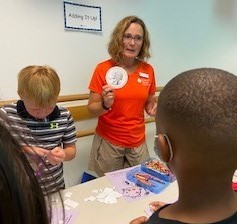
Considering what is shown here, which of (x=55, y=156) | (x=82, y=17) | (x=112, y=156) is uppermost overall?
(x=82, y=17)

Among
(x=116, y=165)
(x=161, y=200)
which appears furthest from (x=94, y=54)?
(x=161, y=200)

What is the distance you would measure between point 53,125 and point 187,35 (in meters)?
1.91

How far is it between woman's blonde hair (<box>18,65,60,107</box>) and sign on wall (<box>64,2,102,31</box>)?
3.08 ft

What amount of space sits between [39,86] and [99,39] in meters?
1.18

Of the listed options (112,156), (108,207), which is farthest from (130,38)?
(108,207)

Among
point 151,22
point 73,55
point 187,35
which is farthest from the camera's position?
point 187,35

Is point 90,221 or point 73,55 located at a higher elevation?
point 73,55

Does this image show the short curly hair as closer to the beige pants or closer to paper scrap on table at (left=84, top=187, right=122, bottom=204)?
paper scrap on table at (left=84, top=187, right=122, bottom=204)

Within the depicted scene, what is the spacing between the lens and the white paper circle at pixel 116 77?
207cm

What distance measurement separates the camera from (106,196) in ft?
4.76

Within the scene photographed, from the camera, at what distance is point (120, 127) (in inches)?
84.0

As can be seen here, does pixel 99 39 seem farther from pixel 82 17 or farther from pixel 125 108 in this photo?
pixel 125 108

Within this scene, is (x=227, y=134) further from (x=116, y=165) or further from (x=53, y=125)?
(x=116, y=165)

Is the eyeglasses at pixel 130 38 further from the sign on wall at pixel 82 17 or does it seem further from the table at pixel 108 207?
the table at pixel 108 207
